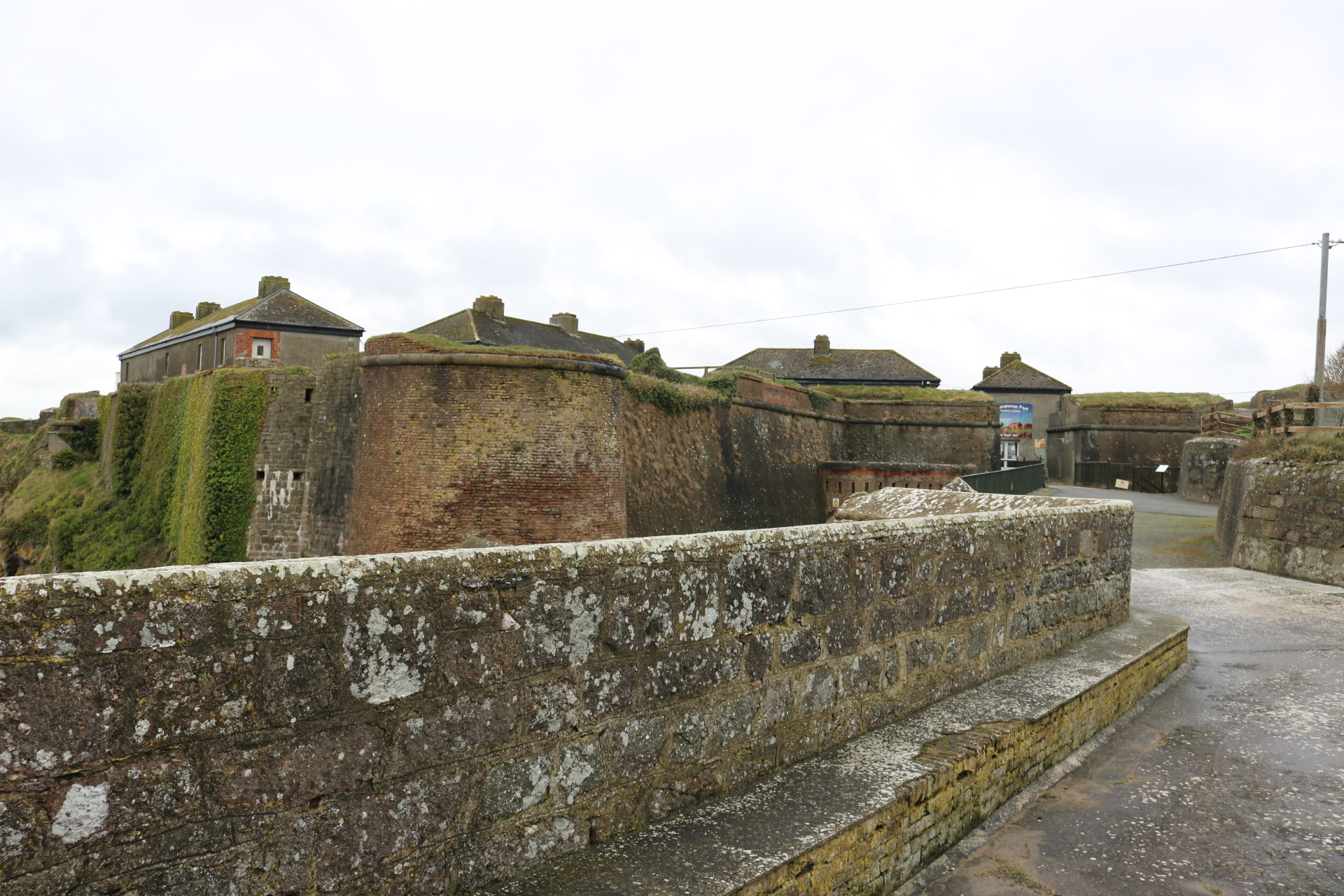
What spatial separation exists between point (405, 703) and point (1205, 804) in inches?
153

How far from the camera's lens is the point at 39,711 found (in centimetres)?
173

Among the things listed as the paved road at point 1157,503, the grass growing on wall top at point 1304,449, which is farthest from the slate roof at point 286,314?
the grass growing on wall top at point 1304,449

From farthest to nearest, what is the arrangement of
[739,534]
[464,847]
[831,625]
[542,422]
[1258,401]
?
1. [1258,401]
2. [542,422]
3. [831,625]
4. [739,534]
5. [464,847]

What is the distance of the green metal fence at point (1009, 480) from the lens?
884 inches

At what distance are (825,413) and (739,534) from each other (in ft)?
89.8

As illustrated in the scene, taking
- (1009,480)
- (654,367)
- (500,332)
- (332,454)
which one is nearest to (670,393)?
(654,367)

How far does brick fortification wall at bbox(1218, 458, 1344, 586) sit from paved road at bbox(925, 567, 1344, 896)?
584cm

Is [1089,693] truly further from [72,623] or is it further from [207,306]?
[207,306]

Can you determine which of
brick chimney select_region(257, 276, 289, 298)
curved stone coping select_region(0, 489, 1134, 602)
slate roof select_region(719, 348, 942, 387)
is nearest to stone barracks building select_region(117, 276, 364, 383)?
brick chimney select_region(257, 276, 289, 298)

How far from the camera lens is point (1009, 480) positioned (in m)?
25.0

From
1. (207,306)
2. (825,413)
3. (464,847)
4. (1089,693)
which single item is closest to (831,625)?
(464,847)

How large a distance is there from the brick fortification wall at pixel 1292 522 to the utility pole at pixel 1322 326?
16.2 meters

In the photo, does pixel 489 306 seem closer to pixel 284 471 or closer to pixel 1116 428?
pixel 284 471

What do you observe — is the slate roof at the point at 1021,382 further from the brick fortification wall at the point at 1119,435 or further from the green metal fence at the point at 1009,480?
the green metal fence at the point at 1009,480
